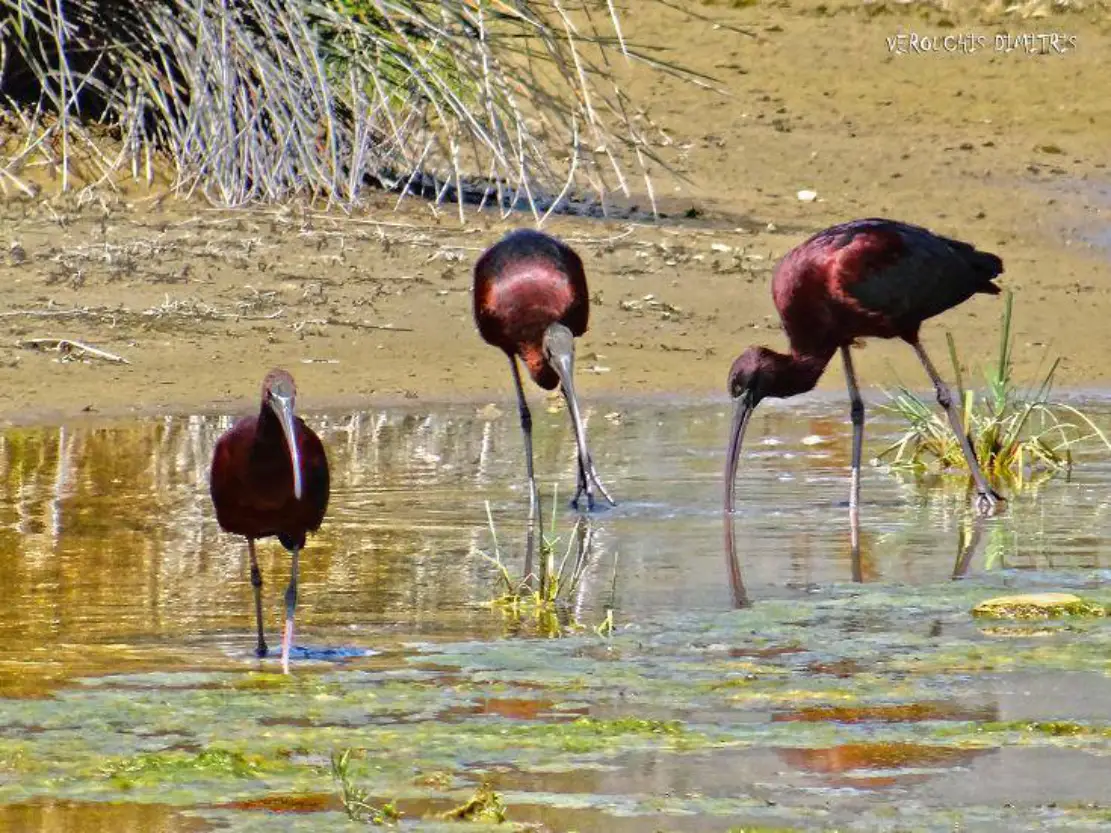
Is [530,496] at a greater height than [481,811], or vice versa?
[530,496]

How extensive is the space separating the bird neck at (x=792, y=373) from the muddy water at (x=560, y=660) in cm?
37

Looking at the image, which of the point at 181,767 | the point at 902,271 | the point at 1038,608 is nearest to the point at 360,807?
the point at 181,767

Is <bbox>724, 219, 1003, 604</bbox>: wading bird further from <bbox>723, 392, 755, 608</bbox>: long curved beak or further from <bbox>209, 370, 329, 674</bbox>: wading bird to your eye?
<bbox>209, 370, 329, 674</bbox>: wading bird

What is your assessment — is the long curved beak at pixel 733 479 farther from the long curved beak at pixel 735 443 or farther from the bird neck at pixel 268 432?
the bird neck at pixel 268 432

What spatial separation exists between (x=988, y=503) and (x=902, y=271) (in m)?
1.02

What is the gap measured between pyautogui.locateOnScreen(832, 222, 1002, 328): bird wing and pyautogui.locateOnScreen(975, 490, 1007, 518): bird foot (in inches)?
34.2

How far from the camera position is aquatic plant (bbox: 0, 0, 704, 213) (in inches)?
555

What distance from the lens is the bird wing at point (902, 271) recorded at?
9734mm

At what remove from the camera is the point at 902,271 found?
9781mm

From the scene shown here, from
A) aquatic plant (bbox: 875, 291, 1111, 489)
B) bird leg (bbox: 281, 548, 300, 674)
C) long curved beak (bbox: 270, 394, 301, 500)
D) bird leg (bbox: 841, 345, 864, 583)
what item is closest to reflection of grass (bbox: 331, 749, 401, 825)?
bird leg (bbox: 281, 548, 300, 674)

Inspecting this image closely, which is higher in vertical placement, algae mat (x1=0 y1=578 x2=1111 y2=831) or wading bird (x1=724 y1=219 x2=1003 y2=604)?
wading bird (x1=724 y1=219 x2=1003 y2=604)

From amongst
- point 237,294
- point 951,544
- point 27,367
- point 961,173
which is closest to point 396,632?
point 951,544

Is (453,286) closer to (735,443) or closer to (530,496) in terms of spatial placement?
(530,496)

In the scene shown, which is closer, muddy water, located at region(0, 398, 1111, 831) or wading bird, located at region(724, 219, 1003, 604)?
muddy water, located at region(0, 398, 1111, 831)
